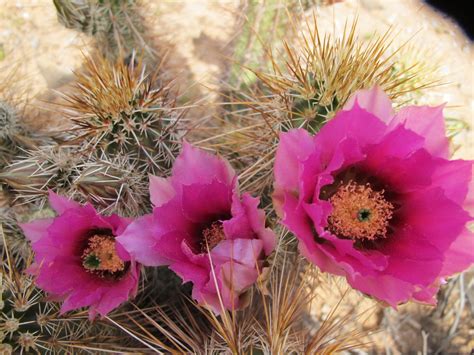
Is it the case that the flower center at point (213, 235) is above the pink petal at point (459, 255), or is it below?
below

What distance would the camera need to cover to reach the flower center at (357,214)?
0.86 m

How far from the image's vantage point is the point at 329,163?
779 mm

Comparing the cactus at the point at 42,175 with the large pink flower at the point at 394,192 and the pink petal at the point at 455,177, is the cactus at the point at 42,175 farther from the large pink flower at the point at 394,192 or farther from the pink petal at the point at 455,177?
the pink petal at the point at 455,177

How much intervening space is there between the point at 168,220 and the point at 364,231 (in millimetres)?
336

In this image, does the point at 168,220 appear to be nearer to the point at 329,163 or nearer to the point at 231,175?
the point at 231,175

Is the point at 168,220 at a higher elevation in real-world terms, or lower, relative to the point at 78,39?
higher

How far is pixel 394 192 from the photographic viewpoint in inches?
34.1

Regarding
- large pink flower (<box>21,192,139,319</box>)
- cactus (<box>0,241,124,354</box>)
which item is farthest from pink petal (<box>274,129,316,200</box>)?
cactus (<box>0,241,124,354</box>)

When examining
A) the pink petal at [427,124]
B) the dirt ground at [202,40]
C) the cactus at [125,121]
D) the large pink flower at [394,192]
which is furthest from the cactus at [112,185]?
the dirt ground at [202,40]

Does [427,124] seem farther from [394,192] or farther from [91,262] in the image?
[91,262]

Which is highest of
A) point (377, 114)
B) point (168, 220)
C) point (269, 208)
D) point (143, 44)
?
point (377, 114)

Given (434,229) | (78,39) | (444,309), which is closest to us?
(434,229)

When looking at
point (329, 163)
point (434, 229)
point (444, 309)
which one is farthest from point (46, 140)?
point (444, 309)

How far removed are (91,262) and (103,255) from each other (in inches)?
1.3
